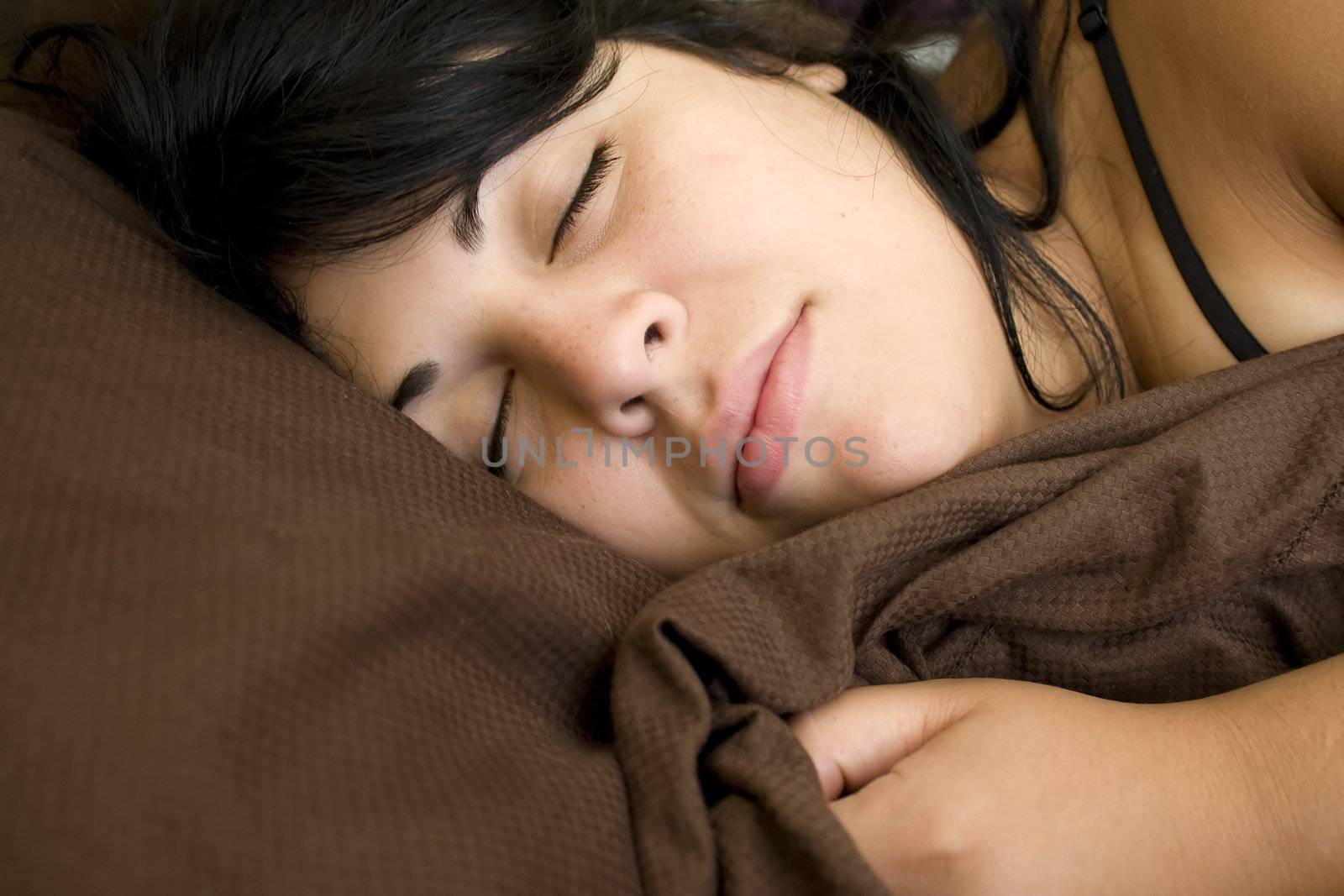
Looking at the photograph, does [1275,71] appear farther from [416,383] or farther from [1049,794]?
[416,383]

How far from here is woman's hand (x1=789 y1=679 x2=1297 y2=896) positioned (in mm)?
494

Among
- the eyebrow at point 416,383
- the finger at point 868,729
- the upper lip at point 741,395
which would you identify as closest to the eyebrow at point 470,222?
the eyebrow at point 416,383

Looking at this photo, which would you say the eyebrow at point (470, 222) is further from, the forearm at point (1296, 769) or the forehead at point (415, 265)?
the forearm at point (1296, 769)

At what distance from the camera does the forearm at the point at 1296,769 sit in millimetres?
510

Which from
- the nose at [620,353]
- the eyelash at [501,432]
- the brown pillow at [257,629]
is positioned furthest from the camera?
the eyelash at [501,432]

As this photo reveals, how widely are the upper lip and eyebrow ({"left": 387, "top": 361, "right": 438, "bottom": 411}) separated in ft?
0.81

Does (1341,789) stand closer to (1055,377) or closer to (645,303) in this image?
(1055,377)

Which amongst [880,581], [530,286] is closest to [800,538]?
[880,581]

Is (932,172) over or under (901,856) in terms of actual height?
over

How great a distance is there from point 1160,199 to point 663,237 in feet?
1.66

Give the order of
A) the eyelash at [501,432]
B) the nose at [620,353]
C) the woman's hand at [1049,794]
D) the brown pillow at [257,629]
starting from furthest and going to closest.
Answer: the eyelash at [501,432]
the nose at [620,353]
the woman's hand at [1049,794]
the brown pillow at [257,629]

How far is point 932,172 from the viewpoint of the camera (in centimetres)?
87

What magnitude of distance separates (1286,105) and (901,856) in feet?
2.21

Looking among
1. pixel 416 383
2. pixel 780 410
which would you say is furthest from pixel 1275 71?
pixel 416 383
